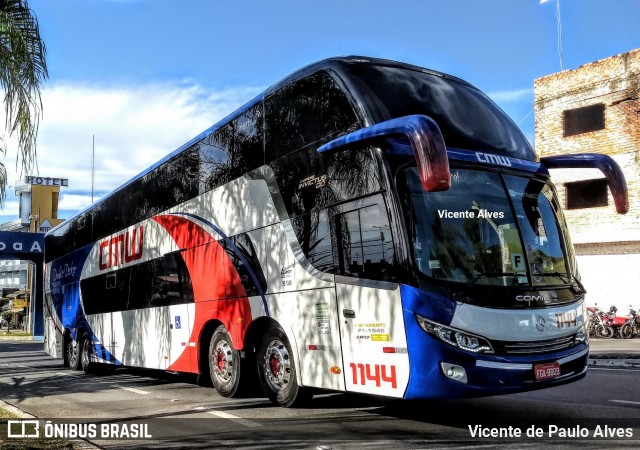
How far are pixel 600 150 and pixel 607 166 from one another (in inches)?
723

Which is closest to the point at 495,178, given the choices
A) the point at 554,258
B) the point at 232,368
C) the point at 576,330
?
the point at 554,258

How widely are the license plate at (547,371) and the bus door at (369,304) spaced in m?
1.35

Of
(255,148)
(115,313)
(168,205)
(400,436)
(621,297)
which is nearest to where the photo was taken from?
(400,436)

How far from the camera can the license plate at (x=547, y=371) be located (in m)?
6.79

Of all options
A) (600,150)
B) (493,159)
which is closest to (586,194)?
(600,150)

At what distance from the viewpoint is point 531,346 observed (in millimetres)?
6859

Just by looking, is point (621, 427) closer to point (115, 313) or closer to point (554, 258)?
point (554, 258)

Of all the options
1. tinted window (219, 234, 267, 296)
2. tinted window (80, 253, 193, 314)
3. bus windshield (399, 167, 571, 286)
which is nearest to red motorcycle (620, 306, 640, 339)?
tinted window (80, 253, 193, 314)

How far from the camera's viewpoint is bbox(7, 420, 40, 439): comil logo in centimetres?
689

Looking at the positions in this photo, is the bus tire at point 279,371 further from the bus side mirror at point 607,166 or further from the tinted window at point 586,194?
the tinted window at point 586,194

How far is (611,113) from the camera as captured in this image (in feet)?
83.0

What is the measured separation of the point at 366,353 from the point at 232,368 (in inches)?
136

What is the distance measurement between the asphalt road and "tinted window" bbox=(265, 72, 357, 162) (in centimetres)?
336

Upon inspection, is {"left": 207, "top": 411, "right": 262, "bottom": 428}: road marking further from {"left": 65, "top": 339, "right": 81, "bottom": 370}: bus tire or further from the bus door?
{"left": 65, "top": 339, "right": 81, "bottom": 370}: bus tire
